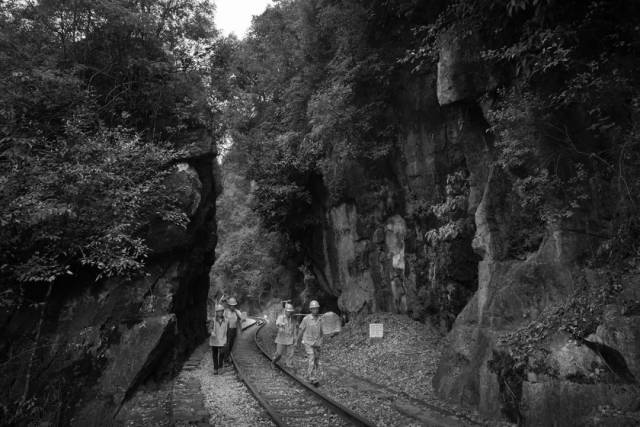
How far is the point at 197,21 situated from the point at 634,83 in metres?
12.2

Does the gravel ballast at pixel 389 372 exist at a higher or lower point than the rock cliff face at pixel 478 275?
lower

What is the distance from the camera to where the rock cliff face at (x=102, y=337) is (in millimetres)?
7754

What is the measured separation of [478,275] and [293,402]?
4942 millimetres

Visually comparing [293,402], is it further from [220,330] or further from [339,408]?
[220,330]

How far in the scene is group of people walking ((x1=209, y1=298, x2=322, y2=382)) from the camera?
9461mm

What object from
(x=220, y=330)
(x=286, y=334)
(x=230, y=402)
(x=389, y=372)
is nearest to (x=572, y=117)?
(x=389, y=372)

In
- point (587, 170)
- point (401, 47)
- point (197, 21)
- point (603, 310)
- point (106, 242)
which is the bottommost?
point (603, 310)

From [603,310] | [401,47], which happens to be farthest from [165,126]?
[603,310]

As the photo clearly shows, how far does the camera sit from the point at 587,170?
660 cm

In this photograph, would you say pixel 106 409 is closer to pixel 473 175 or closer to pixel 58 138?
pixel 58 138

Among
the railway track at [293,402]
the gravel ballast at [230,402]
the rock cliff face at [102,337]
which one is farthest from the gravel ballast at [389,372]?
the rock cliff face at [102,337]

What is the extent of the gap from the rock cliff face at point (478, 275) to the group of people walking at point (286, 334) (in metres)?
2.79

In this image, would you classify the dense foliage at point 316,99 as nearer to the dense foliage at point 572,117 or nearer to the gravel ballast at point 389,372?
the dense foliage at point 572,117

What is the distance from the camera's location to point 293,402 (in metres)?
8.04
